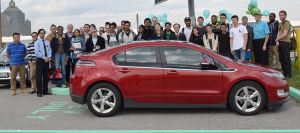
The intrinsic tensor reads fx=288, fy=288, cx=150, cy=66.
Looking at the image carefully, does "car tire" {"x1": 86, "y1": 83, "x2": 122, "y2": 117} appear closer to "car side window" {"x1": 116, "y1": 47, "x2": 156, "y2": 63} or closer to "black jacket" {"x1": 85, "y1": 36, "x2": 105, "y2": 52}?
"car side window" {"x1": 116, "y1": 47, "x2": 156, "y2": 63}

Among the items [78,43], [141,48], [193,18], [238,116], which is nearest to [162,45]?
[141,48]

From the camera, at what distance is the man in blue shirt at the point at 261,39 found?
336 inches

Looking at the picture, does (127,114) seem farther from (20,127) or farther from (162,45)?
(20,127)

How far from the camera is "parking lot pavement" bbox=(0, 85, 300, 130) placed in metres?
4.70

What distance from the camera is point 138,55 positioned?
5.41 metres

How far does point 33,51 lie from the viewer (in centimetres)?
819

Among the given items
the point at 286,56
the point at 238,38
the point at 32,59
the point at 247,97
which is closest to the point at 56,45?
the point at 32,59

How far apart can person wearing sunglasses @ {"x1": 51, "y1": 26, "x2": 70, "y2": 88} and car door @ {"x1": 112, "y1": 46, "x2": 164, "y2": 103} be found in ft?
13.3

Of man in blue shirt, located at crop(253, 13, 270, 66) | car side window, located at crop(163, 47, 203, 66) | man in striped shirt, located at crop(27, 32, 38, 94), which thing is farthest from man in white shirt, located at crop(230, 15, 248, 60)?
man in striped shirt, located at crop(27, 32, 38, 94)

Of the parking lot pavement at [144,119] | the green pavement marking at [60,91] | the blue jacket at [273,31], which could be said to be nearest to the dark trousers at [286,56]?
the blue jacket at [273,31]

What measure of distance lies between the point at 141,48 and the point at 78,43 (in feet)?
13.0

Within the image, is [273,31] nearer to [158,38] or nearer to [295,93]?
[295,93]

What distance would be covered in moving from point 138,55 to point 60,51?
4.28 m

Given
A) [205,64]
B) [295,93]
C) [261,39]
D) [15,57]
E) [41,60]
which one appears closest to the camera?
[205,64]
